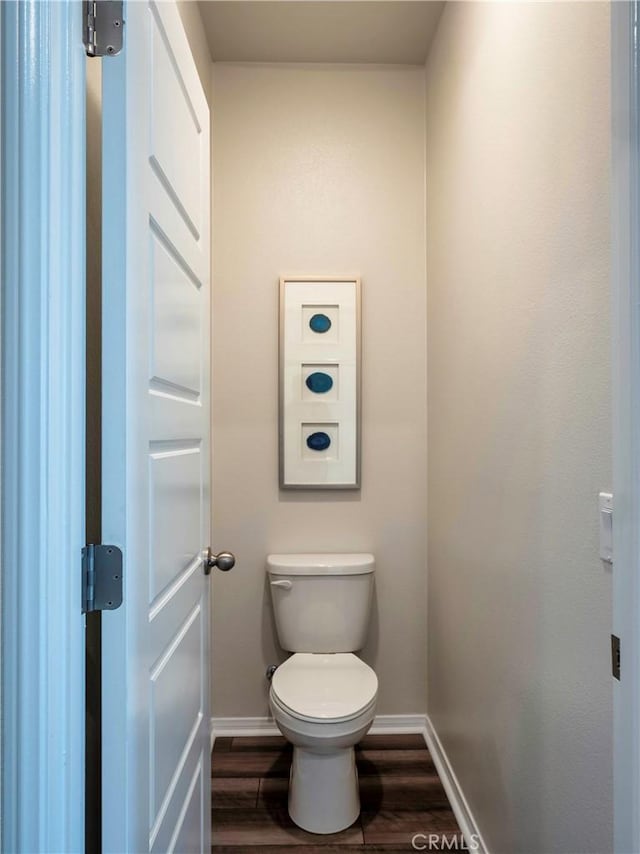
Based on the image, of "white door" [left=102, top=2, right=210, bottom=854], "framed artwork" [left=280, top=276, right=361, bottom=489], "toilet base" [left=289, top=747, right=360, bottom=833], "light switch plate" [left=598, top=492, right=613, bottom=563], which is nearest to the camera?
"white door" [left=102, top=2, right=210, bottom=854]

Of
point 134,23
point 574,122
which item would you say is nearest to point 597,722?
point 574,122

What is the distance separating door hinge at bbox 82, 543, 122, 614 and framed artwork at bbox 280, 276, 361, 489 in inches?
58.7

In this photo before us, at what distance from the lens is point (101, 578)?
748 millimetres

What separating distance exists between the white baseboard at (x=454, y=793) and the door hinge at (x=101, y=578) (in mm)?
1408

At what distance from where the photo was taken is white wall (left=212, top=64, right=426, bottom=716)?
7.39 feet

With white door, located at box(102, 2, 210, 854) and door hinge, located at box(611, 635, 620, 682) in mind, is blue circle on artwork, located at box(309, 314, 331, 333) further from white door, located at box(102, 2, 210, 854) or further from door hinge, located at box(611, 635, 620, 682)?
door hinge, located at box(611, 635, 620, 682)

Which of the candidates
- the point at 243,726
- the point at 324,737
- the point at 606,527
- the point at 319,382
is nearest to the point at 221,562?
the point at 324,737

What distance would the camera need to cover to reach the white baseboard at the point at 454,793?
159cm

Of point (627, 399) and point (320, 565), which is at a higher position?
point (627, 399)

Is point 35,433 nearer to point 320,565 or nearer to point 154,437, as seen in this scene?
point 154,437

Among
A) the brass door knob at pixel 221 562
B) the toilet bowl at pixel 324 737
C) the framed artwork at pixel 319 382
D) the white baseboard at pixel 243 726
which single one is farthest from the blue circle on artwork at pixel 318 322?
the white baseboard at pixel 243 726

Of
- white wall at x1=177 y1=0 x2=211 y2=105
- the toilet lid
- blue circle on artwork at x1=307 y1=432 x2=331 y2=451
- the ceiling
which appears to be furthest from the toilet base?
the ceiling

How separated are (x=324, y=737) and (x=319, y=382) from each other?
4.17ft

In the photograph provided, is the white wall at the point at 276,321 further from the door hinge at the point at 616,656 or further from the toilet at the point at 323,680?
the door hinge at the point at 616,656
